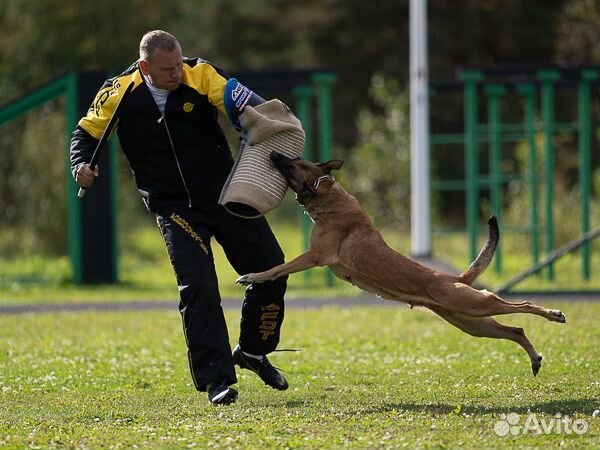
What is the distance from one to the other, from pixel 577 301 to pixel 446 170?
21.1 m

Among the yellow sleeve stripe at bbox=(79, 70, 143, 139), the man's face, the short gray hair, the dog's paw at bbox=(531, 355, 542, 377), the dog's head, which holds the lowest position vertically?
the dog's paw at bbox=(531, 355, 542, 377)

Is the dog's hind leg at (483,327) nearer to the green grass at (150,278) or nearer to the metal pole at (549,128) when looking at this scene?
the green grass at (150,278)

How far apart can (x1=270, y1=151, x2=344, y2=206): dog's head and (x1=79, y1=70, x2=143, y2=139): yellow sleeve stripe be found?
100cm

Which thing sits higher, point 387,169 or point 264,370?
point 387,169

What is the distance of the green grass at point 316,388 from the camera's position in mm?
5879

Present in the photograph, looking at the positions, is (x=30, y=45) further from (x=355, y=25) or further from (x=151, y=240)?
(x=355, y=25)

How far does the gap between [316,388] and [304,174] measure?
4.72 feet

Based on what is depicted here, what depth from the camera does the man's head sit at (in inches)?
263

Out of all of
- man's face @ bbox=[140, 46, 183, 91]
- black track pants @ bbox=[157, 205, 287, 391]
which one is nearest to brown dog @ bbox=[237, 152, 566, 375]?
black track pants @ bbox=[157, 205, 287, 391]

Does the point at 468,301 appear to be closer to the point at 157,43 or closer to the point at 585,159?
the point at 157,43

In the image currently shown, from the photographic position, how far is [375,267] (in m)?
7.19

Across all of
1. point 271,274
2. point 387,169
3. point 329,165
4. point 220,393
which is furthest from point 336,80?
point 220,393

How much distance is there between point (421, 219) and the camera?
15.5 meters

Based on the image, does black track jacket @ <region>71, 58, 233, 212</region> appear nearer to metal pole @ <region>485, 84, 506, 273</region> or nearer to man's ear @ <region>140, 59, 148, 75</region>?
man's ear @ <region>140, 59, 148, 75</region>
